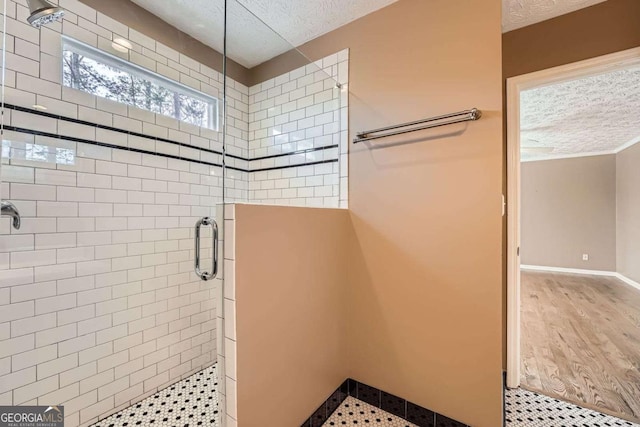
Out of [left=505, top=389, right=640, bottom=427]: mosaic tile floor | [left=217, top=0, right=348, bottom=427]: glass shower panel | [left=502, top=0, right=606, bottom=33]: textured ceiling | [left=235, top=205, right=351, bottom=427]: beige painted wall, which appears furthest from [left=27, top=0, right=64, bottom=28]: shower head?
[left=505, top=389, right=640, bottom=427]: mosaic tile floor

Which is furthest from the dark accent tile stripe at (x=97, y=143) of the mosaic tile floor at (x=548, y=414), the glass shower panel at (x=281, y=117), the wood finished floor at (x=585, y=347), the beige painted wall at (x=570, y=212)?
the beige painted wall at (x=570, y=212)

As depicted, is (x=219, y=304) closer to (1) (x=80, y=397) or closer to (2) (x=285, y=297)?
(2) (x=285, y=297)

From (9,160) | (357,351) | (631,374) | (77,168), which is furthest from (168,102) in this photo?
(631,374)

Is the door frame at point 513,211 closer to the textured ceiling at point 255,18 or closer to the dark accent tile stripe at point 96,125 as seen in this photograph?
the textured ceiling at point 255,18

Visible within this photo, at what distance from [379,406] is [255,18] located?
2638mm

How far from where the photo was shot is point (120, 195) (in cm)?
165

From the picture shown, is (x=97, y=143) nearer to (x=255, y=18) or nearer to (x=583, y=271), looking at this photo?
(x=255, y=18)

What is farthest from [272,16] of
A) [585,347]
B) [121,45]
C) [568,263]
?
[568,263]

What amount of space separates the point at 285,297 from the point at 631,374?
2676mm

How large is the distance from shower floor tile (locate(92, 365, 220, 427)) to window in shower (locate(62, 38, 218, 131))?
6.10ft

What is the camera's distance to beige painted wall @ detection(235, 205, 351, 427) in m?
1.15

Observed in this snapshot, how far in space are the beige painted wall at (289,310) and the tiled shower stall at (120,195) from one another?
14 cm

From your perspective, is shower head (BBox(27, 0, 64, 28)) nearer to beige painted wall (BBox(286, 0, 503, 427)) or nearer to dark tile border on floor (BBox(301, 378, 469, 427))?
beige painted wall (BBox(286, 0, 503, 427))

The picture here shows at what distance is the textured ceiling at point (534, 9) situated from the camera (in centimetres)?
155
